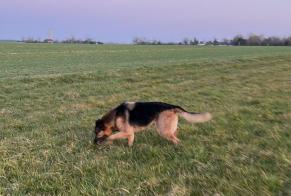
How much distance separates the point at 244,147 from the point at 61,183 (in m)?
2.83

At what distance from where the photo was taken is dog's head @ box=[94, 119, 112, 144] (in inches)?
292

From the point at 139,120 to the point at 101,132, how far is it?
665mm

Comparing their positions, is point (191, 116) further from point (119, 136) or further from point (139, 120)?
point (119, 136)

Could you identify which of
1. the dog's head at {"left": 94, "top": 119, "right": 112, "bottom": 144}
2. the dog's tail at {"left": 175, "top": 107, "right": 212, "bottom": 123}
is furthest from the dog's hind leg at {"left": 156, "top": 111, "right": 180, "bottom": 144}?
the dog's head at {"left": 94, "top": 119, "right": 112, "bottom": 144}

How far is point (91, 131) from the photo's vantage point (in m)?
8.43

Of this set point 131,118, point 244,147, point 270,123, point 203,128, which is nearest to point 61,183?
point 131,118

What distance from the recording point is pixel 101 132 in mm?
7488

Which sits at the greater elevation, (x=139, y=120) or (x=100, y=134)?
(x=139, y=120)

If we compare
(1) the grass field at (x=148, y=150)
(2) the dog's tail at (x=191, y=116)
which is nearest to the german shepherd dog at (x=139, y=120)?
(2) the dog's tail at (x=191, y=116)

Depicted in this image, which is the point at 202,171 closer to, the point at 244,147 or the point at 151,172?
the point at 151,172

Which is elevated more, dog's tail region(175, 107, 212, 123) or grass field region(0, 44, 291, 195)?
dog's tail region(175, 107, 212, 123)

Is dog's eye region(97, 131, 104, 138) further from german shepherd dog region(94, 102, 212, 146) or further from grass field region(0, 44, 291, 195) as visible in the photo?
grass field region(0, 44, 291, 195)

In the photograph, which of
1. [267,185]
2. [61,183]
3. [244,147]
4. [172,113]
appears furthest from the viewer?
[172,113]

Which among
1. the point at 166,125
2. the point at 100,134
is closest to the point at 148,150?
the point at 166,125
